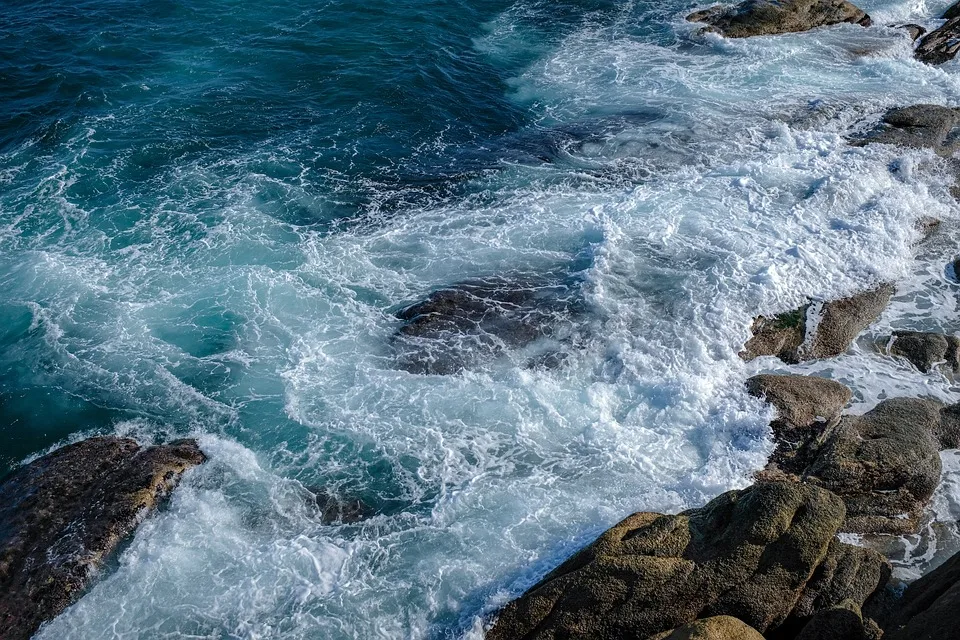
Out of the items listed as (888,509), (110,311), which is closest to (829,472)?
(888,509)

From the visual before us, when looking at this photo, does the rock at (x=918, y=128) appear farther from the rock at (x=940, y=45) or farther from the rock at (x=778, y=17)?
the rock at (x=778, y=17)

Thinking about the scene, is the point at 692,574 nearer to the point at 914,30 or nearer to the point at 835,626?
the point at 835,626

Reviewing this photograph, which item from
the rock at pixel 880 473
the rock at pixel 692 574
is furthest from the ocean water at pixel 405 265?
the rock at pixel 692 574

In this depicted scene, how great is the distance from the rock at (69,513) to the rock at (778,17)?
2832 cm

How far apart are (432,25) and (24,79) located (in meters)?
16.7

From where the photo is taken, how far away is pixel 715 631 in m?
8.05

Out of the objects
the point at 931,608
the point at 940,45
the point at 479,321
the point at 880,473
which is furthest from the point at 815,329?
the point at 940,45

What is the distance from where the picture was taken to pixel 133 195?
66.5 feet

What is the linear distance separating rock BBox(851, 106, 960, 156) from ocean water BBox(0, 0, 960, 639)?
0.85 metres

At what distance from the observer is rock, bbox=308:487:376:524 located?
12070mm

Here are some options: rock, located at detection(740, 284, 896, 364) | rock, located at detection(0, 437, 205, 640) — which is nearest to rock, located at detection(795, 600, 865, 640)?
rock, located at detection(740, 284, 896, 364)

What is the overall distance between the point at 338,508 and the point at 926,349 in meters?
13.2

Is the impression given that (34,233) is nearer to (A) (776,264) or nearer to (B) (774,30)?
(A) (776,264)

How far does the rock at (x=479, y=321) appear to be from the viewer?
49.8 feet
